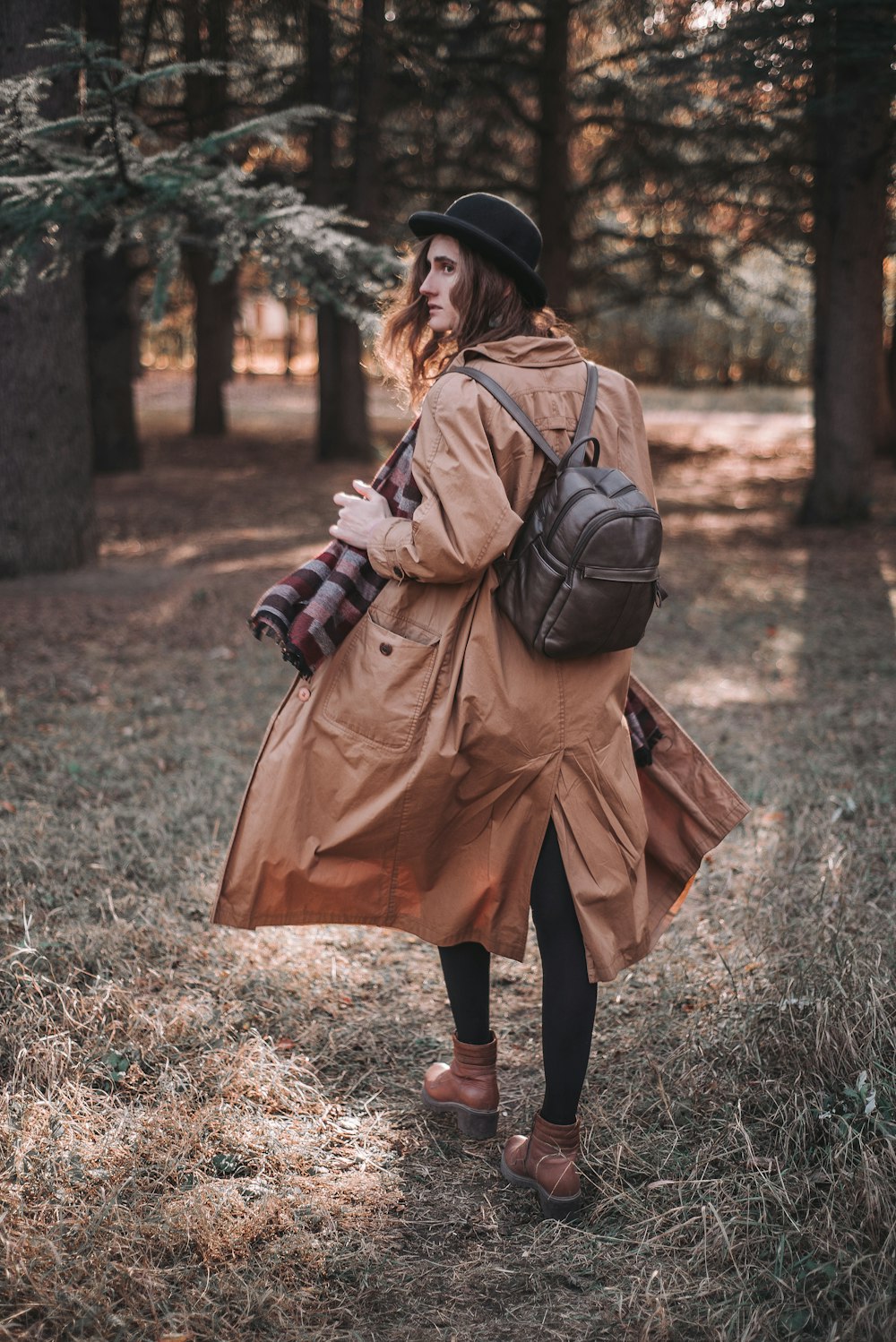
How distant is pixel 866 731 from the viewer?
5449 millimetres

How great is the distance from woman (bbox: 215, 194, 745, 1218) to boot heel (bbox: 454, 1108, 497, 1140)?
26 centimetres

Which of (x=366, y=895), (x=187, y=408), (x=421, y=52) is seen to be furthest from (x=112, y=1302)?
(x=187, y=408)

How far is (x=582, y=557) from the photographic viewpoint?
2047 mm

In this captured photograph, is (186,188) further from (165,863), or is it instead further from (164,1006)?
(164,1006)

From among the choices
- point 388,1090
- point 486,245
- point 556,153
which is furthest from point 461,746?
point 556,153

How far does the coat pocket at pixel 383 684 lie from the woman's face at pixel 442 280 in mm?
628

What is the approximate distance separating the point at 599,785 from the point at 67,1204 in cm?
141

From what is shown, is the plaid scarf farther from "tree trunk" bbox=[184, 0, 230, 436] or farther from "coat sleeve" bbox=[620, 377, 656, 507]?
"tree trunk" bbox=[184, 0, 230, 436]

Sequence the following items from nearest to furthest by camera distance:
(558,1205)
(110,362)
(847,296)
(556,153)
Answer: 1. (558,1205)
2. (847,296)
3. (556,153)
4. (110,362)

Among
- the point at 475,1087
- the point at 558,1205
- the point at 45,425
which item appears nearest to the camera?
the point at 558,1205

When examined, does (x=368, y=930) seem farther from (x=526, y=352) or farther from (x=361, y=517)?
(x=526, y=352)

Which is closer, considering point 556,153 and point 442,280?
point 442,280

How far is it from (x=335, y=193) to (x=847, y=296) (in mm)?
6268

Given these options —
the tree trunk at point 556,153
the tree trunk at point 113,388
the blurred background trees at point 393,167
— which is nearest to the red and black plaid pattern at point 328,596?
the blurred background trees at point 393,167
